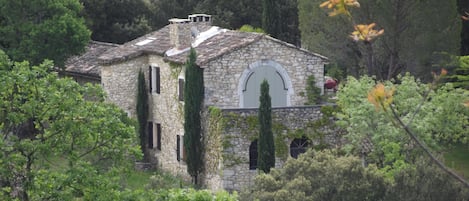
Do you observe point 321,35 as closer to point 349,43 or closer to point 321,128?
point 349,43

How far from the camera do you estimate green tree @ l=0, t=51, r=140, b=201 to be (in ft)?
60.3

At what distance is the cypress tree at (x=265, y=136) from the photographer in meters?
33.1

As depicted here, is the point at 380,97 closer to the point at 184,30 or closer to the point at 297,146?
the point at 297,146

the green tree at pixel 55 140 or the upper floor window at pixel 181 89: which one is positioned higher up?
the upper floor window at pixel 181 89

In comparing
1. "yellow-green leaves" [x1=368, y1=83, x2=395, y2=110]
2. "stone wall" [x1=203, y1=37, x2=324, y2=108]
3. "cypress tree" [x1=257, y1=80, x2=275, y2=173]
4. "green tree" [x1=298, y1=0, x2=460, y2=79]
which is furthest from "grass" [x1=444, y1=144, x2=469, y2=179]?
"yellow-green leaves" [x1=368, y1=83, x2=395, y2=110]

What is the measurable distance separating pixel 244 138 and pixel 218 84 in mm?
2040

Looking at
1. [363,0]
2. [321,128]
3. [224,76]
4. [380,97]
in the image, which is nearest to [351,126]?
[321,128]

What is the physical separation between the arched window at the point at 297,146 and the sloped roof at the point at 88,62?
10594 mm

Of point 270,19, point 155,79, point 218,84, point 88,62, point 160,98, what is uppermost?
point 270,19

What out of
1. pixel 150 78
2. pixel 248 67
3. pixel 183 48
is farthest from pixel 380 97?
pixel 150 78

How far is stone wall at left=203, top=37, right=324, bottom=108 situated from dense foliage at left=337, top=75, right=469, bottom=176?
6.18 feet

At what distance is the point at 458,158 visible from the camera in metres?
39.3

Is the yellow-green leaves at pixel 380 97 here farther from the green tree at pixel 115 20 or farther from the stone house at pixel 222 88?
the green tree at pixel 115 20

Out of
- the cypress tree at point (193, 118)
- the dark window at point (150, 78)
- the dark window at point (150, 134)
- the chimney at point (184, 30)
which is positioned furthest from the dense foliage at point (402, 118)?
the dark window at point (150, 134)
